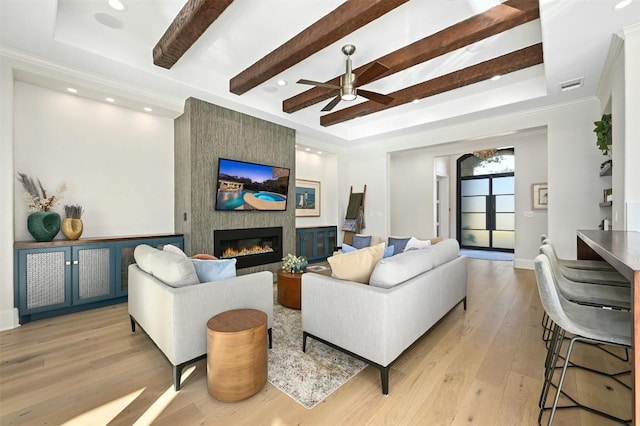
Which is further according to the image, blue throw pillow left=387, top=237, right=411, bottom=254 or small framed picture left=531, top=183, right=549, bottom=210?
small framed picture left=531, top=183, right=549, bottom=210

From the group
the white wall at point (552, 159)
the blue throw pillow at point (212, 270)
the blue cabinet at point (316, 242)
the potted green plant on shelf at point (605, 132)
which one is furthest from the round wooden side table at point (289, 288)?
the potted green plant on shelf at point (605, 132)

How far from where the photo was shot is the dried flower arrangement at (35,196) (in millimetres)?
3115

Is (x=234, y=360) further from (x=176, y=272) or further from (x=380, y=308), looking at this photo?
(x=380, y=308)

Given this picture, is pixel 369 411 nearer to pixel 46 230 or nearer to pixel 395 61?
pixel 395 61

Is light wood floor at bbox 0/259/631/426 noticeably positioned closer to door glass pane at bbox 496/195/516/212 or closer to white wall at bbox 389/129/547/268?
white wall at bbox 389/129/547/268

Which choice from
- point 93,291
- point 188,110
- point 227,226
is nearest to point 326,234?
point 227,226

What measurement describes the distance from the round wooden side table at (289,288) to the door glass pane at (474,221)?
700cm

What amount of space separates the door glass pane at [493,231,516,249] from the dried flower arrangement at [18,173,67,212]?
9472 mm

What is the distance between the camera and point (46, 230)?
3.08 metres

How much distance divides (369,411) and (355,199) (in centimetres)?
535

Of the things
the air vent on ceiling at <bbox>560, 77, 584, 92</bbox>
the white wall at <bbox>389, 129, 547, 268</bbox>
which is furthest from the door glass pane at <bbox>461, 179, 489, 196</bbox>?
the air vent on ceiling at <bbox>560, 77, 584, 92</bbox>

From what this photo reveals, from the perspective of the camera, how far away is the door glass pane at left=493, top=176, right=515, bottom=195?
7.76m

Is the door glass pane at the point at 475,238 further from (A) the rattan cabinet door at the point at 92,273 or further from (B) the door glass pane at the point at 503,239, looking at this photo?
(A) the rattan cabinet door at the point at 92,273

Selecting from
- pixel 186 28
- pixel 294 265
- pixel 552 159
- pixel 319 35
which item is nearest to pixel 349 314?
pixel 294 265
